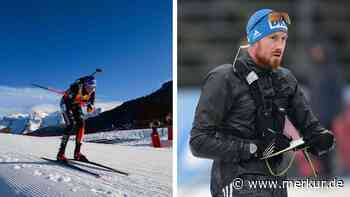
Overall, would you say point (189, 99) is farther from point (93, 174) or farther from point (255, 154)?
point (93, 174)

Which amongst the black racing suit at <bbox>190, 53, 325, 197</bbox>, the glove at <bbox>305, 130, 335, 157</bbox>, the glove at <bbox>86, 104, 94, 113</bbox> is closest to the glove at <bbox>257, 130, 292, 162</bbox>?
the black racing suit at <bbox>190, 53, 325, 197</bbox>

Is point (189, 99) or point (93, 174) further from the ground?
point (189, 99)

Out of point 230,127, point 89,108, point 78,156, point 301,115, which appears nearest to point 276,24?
point 301,115

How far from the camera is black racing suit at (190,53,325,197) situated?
10.3ft

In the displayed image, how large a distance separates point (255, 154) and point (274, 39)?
72 centimetres

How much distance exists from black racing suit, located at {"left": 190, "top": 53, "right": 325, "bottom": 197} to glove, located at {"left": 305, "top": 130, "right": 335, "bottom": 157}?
1.4 inches

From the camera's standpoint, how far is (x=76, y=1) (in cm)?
353

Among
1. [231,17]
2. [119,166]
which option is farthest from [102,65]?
[231,17]

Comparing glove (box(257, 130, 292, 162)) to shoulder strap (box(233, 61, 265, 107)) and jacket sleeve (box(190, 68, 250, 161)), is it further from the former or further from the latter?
shoulder strap (box(233, 61, 265, 107))

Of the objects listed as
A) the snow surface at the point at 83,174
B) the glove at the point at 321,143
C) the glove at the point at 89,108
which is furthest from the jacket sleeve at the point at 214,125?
the glove at the point at 89,108

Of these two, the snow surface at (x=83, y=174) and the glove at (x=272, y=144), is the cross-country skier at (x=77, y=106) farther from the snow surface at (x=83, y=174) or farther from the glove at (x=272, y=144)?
the glove at (x=272, y=144)

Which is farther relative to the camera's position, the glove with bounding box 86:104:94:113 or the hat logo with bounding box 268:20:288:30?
the glove with bounding box 86:104:94:113

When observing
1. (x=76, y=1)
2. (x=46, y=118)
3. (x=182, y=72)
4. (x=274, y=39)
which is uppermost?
(x=76, y=1)

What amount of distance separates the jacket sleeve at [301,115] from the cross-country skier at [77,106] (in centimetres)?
129
